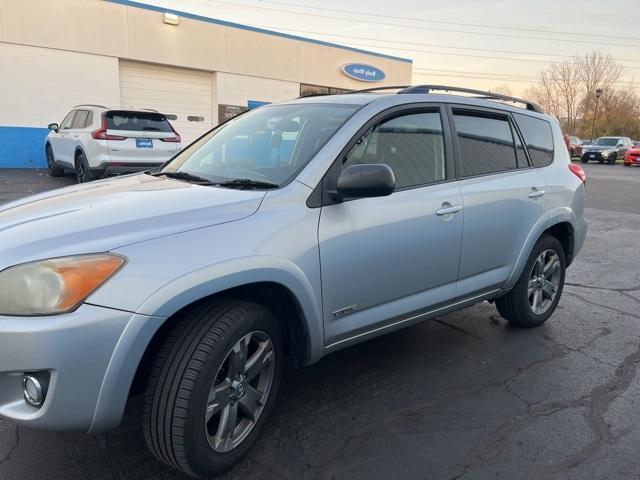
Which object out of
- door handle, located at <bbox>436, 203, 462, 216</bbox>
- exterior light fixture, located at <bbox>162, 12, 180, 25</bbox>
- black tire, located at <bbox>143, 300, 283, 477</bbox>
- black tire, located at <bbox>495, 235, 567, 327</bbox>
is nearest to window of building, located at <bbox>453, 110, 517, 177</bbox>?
door handle, located at <bbox>436, 203, 462, 216</bbox>

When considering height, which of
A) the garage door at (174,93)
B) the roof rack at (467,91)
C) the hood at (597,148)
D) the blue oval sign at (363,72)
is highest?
the blue oval sign at (363,72)

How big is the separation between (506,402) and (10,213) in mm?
2957

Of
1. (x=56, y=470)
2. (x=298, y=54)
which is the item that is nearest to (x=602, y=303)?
(x=56, y=470)

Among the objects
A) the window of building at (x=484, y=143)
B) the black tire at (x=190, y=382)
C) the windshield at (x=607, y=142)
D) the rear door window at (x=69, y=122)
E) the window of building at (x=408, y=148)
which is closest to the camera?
the black tire at (x=190, y=382)

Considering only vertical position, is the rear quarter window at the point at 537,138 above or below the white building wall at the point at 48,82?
below

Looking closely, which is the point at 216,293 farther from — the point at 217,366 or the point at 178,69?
the point at 178,69

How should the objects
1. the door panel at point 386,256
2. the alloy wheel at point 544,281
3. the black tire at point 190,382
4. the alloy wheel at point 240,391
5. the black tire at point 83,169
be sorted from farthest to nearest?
the black tire at point 83,169, the alloy wheel at point 544,281, the door panel at point 386,256, the alloy wheel at point 240,391, the black tire at point 190,382

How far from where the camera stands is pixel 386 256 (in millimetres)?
2965

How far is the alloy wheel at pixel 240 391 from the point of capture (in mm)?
2410

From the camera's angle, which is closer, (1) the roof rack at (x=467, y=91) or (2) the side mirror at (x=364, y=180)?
(2) the side mirror at (x=364, y=180)

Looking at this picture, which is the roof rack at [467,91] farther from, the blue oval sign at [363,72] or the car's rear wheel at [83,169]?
the blue oval sign at [363,72]

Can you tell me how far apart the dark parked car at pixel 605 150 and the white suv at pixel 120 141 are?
1164 inches

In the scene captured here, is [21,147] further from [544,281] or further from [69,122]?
[544,281]

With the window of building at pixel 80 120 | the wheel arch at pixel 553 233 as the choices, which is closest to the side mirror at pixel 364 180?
the wheel arch at pixel 553 233
